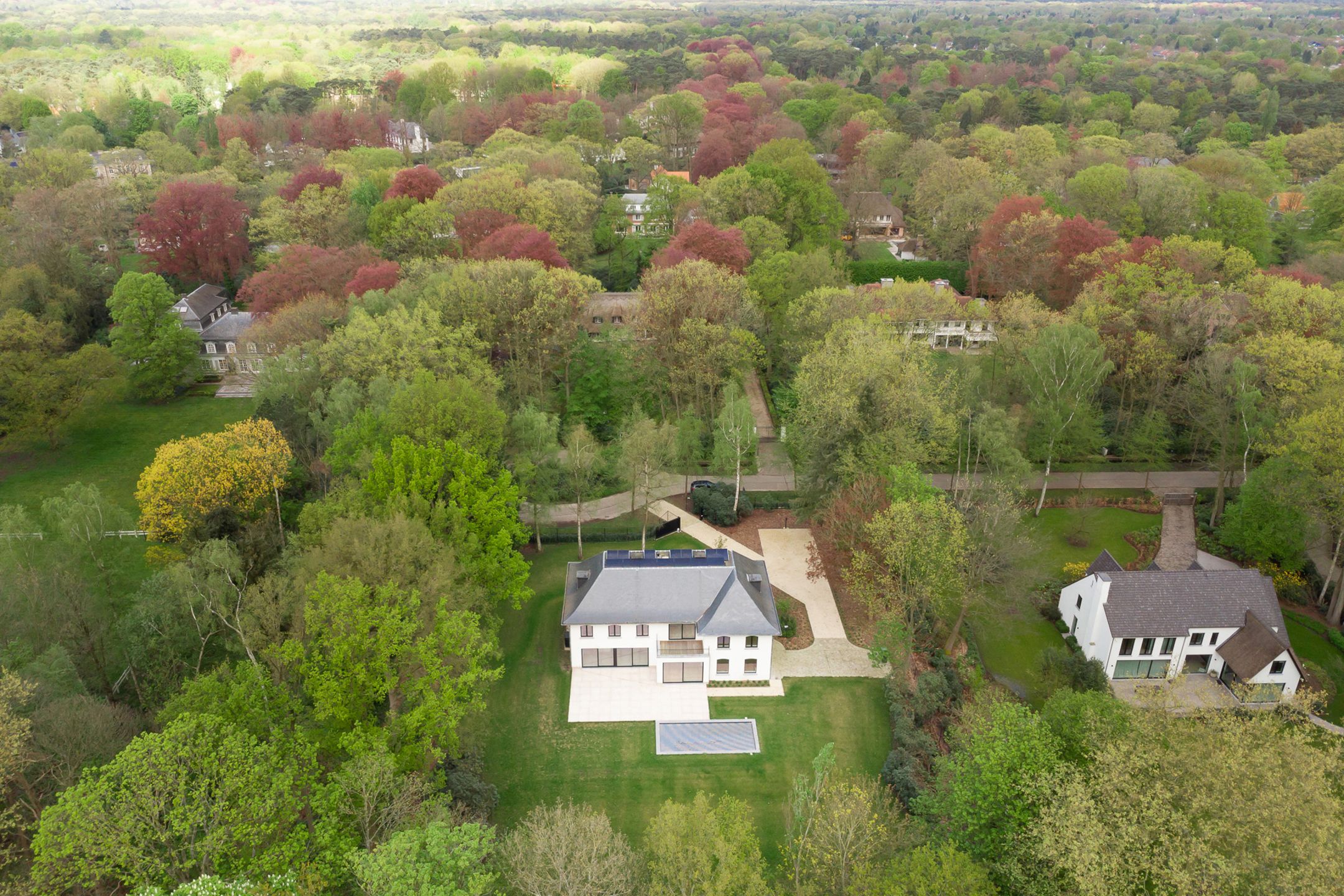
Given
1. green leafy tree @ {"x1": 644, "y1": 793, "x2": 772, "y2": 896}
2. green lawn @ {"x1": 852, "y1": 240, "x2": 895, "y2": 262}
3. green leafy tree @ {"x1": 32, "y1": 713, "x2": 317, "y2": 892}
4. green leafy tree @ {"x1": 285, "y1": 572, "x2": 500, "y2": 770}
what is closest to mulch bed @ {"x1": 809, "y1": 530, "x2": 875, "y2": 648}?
green leafy tree @ {"x1": 644, "y1": 793, "x2": 772, "y2": 896}

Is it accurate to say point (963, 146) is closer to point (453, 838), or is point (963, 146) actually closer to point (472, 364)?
point (472, 364)

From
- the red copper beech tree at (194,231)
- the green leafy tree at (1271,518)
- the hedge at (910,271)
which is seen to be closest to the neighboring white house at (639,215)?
the hedge at (910,271)

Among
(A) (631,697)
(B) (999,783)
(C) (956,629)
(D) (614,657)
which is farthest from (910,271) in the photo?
(B) (999,783)

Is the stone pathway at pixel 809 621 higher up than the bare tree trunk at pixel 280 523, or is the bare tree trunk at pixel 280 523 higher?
the bare tree trunk at pixel 280 523

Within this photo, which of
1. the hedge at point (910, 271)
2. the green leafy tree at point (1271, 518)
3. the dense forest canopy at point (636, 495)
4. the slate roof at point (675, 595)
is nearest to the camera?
the dense forest canopy at point (636, 495)

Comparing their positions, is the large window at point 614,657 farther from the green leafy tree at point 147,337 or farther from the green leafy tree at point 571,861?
the green leafy tree at point 147,337

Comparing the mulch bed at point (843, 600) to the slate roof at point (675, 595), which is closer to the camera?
the slate roof at point (675, 595)

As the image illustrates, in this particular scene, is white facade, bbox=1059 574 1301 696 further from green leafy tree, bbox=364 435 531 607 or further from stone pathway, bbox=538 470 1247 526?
green leafy tree, bbox=364 435 531 607
